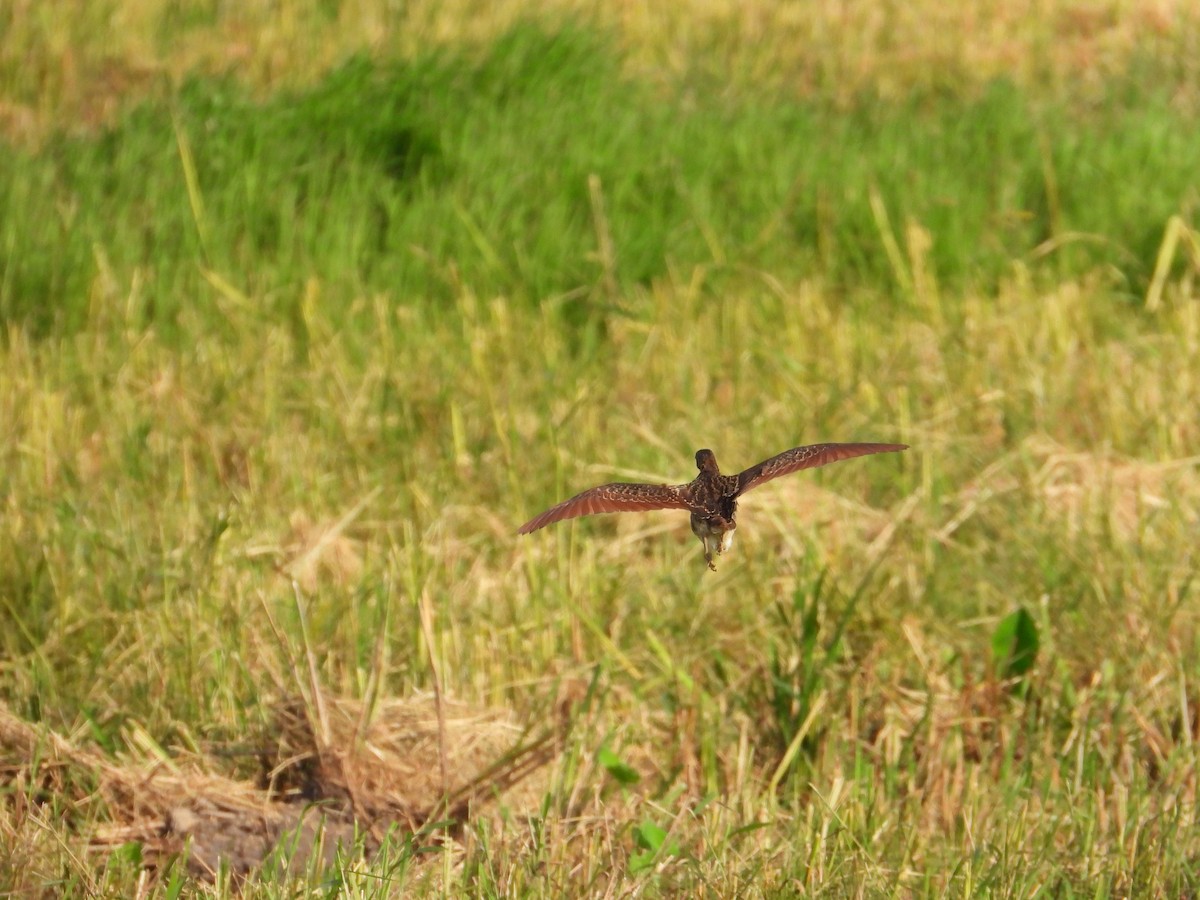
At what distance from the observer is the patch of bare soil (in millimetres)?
2746

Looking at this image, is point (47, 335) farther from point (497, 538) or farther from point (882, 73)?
point (882, 73)

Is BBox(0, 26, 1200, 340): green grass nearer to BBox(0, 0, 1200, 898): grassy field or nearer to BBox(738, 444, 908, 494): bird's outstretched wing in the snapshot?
BBox(0, 0, 1200, 898): grassy field

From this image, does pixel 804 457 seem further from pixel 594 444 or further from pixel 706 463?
pixel 594 444

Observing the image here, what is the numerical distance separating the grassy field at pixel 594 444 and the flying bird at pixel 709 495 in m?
1.09

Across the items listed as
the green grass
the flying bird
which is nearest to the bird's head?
the flying bird

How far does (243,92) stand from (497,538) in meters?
2.73

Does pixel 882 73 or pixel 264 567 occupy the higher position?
pixel 882 73

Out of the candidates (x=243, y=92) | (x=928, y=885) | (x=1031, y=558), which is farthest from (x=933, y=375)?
(x=243, y=92)

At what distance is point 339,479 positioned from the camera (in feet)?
13.2

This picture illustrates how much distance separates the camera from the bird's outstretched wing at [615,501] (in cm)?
134

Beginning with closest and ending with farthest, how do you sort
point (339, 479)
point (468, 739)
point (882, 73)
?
1. point (468, 739)
2. point (339, 479)
3. point (882, 73)

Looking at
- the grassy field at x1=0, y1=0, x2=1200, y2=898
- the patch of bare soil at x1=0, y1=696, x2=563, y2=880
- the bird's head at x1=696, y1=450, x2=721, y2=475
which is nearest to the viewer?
the bird's head at x1=696, y1=450, x2=721, y2=475

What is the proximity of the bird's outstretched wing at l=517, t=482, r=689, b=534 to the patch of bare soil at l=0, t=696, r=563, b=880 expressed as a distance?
4.58 feet

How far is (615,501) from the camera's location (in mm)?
1370
